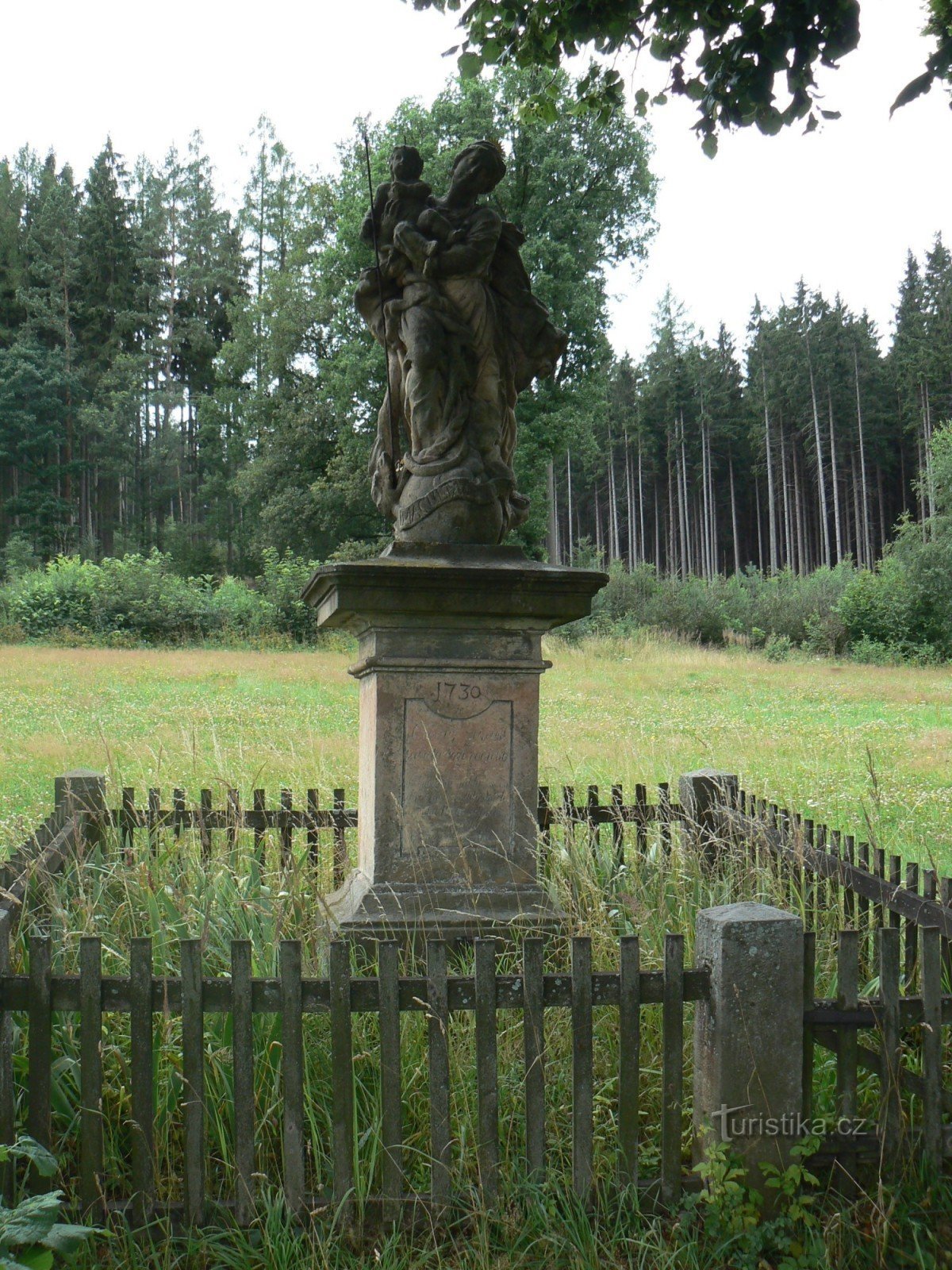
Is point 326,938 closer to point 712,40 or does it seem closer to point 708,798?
point 708,798

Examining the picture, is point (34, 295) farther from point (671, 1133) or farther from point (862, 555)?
point (671, 1133)

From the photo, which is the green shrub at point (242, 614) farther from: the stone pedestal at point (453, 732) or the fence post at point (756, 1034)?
the fence post at point (756, 1034)

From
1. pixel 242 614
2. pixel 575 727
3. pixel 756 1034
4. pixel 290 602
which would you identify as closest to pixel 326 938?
pixel 756 1034

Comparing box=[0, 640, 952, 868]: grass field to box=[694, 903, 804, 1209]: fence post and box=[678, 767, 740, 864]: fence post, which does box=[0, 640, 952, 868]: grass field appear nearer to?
box=[678, 767, 740, 864]: fence post

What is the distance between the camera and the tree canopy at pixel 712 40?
14.3 feet

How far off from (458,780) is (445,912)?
1.71 ft

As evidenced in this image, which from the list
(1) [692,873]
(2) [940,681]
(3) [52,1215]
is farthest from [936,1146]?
(2) [940,681]

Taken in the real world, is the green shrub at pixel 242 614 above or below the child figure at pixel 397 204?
below

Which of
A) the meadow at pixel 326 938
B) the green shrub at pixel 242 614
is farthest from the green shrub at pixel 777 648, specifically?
the meadow at pixel 326 938

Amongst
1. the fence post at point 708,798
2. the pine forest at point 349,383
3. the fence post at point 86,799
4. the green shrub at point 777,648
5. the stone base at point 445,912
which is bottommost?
the stone base at point 445,912

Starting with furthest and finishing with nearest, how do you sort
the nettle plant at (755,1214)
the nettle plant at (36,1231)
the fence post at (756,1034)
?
the fence post at (756,1034) → the nettle plant at (755,1214) → the nettle plant at (36,1231)

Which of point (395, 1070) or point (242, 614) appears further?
point (242, 614)

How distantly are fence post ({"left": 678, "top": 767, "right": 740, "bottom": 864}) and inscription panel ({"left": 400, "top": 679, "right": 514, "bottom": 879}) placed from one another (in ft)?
5.46

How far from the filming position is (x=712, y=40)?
4855mm
